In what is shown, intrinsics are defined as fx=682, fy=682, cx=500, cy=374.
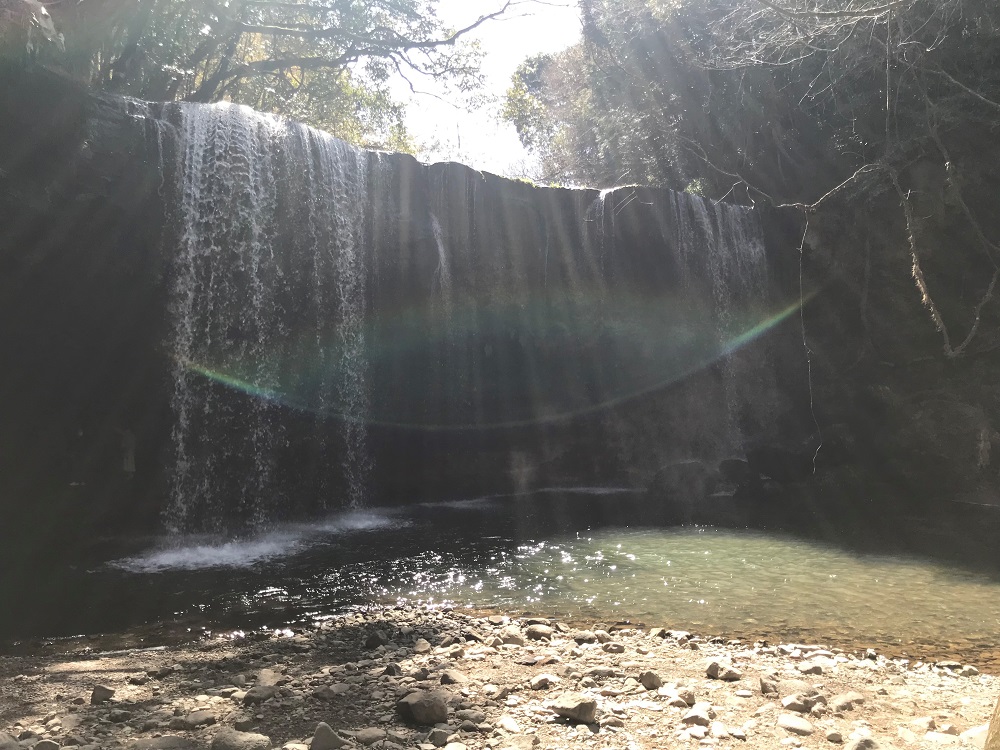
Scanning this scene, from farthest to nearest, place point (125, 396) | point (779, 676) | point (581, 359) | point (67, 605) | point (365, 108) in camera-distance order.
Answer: point (365, 108), point (581, 359), point (125, 396), point (67, 605), point (779, 676)

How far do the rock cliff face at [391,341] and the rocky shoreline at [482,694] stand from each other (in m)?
5.67

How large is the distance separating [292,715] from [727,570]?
5.11 meters

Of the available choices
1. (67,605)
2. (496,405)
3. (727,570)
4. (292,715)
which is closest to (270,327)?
(496,405)

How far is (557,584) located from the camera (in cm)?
646

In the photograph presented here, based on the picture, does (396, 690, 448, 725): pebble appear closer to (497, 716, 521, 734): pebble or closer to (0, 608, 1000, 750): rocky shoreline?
(0, 608, 1000, 750): rocky shoreline

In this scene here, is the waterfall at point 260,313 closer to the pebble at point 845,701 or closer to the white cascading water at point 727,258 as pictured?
the white cascading water at point 727,258

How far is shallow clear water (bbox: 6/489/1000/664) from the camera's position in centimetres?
529

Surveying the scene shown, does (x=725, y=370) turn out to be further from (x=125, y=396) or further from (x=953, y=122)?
(x=125, y=396)

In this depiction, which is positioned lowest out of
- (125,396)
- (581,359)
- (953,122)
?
(125,396)

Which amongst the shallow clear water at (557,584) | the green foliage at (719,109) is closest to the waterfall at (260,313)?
the shallow clear water at (557,584)

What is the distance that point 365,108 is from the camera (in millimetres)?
21109

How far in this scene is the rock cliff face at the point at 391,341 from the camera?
9.16 metres

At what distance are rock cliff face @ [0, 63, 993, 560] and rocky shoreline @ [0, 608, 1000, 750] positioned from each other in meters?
5.67

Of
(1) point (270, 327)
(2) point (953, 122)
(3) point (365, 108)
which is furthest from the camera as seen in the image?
(3) point (365, 108)
